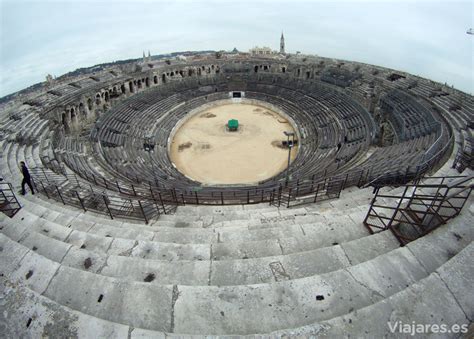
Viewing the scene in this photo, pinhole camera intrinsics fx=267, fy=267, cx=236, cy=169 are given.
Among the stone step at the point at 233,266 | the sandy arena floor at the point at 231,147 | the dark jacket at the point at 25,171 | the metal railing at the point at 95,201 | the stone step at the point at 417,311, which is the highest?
the stone step at the point at 417,311

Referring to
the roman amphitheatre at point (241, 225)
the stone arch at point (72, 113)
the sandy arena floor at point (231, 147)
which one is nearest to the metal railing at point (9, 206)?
the roman amphitheatre at point (241, 225)

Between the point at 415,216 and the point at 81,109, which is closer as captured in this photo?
the point at 415,216

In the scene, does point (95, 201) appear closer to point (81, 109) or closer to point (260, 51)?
point (81, 109)

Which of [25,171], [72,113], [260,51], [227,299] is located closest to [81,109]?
[72,113]

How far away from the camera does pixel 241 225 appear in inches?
483

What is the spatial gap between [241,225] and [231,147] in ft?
77.3

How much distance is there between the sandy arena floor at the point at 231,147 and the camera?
2952 centimetres

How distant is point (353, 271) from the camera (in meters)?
7.23

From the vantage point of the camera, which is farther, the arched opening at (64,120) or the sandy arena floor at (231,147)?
the arched opening at (64,120)

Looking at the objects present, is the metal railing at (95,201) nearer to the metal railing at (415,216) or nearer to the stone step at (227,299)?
the stone step at (227,299)

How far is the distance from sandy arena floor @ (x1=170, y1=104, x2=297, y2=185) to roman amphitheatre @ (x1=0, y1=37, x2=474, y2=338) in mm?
287

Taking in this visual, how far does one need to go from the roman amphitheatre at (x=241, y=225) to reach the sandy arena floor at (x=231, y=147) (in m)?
0.29

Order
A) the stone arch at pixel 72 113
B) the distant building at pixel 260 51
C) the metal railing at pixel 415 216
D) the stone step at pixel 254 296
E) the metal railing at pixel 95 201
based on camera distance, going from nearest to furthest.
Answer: the stone step at pixel 254 296
the metal railing at pixel 415 216
the metal railing at pixel 95 201
the stone arch at pixel 72 113
the distant building at pixel 260 51

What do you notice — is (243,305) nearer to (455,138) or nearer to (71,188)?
(71,188)
